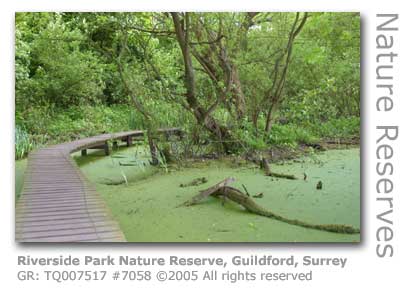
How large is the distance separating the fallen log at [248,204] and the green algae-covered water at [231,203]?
37 millimetres

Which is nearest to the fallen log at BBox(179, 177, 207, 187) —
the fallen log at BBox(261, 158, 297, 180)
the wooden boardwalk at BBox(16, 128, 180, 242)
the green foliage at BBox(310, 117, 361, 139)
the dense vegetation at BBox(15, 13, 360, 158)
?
the fallen log at BBox(261, 158, 297, 180)

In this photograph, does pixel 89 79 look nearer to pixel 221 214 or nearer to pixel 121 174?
pixel 121 174

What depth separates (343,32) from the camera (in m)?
3.29

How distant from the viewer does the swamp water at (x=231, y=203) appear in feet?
8.80

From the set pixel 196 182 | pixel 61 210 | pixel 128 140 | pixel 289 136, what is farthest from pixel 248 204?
pixel 128 140

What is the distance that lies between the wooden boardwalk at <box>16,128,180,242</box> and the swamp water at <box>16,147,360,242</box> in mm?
295

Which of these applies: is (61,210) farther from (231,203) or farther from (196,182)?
(196,182)

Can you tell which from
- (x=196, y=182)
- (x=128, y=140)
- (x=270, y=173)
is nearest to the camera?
(x=196, y=182)

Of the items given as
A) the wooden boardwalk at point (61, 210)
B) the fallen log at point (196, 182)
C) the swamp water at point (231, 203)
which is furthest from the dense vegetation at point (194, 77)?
the fallen log at point (196, 182)

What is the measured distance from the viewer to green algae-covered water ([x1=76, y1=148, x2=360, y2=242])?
268cm

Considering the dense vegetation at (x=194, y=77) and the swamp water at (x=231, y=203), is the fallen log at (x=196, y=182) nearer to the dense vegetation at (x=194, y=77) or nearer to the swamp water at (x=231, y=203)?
the swamp water at (x=231, y=203)

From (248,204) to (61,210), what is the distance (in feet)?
4.04

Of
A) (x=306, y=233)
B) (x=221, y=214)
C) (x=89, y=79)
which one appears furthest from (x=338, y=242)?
(x=89, y=79)

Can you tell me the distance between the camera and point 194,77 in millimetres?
4676
